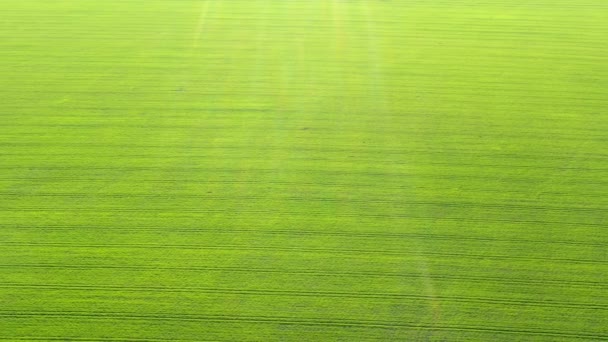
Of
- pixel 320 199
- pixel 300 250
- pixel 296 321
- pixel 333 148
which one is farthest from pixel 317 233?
pixel 333 148

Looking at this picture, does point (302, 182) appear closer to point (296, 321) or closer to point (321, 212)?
point (321, 212)

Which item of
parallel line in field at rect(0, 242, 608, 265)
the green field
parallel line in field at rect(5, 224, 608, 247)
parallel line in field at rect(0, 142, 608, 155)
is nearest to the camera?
the green field

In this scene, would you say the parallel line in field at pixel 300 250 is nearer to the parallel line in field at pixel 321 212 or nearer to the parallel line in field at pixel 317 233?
the parallel line in field at pixel 317 233

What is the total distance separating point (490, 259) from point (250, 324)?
4.61ft

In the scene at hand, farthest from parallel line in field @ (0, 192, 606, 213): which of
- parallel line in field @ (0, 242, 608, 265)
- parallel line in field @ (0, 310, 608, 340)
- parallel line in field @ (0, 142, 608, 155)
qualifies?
parallel line in field @ (0, 310, 608, 340)

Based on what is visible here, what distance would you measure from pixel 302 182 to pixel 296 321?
1.32 m

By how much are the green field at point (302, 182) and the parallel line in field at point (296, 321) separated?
0.01 m

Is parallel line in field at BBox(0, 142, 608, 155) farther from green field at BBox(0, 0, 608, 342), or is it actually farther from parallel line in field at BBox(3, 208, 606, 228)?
parallel line in field at BBox(3, 208, 606, 228)

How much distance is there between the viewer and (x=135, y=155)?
4887 millimetres

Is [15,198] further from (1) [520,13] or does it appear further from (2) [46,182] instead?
(1) [520,13]

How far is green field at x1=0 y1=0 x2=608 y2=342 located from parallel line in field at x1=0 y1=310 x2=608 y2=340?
0.03 feet

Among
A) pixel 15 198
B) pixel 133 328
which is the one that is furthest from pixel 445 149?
pixel 15 198

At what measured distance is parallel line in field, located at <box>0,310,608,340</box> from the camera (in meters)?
3.38

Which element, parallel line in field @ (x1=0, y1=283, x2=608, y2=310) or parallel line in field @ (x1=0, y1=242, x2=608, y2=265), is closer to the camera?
parallel line in field @ (x1=0, y1=283, x2=608, y2=310)
